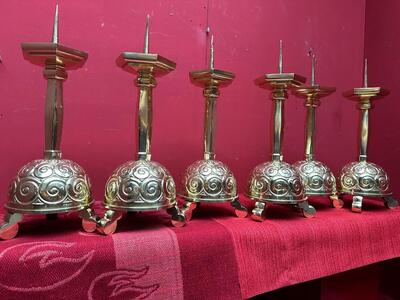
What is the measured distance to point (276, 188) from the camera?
716 millimetres

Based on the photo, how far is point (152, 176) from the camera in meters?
0.60

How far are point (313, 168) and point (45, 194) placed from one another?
61 cm

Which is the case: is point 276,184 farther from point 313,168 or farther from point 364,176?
point 364,176

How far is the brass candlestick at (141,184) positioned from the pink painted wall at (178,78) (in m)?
0.29

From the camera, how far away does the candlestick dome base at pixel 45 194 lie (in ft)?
1.70

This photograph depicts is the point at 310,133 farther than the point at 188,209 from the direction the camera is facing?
Yes

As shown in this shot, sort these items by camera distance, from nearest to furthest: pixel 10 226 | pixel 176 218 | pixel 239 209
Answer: pixel 10 226, pixel 176 218, pixel 239 209

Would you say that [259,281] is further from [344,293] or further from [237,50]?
[237,50]

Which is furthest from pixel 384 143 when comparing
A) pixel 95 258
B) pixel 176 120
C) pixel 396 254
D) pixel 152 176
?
pixel 95 258

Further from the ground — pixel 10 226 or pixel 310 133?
pixel 310 133

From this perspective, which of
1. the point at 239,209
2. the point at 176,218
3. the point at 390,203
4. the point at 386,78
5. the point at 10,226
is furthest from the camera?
the point at 386,78

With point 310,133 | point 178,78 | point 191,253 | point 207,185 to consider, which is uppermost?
point 178,78

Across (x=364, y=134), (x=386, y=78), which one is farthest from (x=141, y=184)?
(x=386, y=78)

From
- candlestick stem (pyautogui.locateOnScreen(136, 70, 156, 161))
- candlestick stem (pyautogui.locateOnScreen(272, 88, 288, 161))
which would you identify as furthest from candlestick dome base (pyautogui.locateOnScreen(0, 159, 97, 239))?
candlestick stem (pyautogui.locateOnScreen(272, 88, 288, 161))
